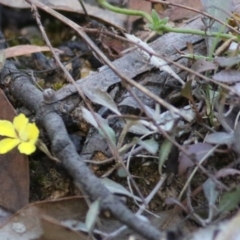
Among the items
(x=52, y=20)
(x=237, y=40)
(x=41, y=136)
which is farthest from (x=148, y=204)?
(x=52, y=20)

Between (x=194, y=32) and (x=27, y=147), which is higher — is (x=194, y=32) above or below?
above

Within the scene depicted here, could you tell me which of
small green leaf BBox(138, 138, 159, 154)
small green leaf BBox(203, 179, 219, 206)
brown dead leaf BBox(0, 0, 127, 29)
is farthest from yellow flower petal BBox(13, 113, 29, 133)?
brown dead leaf BBox(0, 0, 127, 29)

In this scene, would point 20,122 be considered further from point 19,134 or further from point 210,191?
Answer: point 210,191

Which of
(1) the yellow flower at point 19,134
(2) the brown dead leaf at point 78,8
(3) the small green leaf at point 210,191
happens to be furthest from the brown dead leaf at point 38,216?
(2) the brown dead leaf at point 78,8

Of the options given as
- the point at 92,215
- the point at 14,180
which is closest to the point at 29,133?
the point at 14,180

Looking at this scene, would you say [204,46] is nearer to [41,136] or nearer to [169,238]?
[41,136]

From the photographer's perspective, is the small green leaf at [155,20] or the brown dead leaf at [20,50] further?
the brown dead leaf at [20,50]

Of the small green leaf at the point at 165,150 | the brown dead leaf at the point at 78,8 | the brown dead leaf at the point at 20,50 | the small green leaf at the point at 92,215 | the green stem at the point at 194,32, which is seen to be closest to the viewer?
the small green leaf at the point at 92,215

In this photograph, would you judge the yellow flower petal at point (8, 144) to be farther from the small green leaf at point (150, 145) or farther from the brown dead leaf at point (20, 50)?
the brown dead leaf at point (20, 50)

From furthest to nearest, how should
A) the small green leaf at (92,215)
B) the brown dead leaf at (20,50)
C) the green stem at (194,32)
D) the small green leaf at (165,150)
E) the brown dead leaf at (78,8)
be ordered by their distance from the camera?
1. the brown dead leaf at (78,8)
2. the brown dead leaf at (20,50)
3. the green stem at (194,32)
4. the small green leaf at (165,150)
5. the small green leaf at (92,215)
